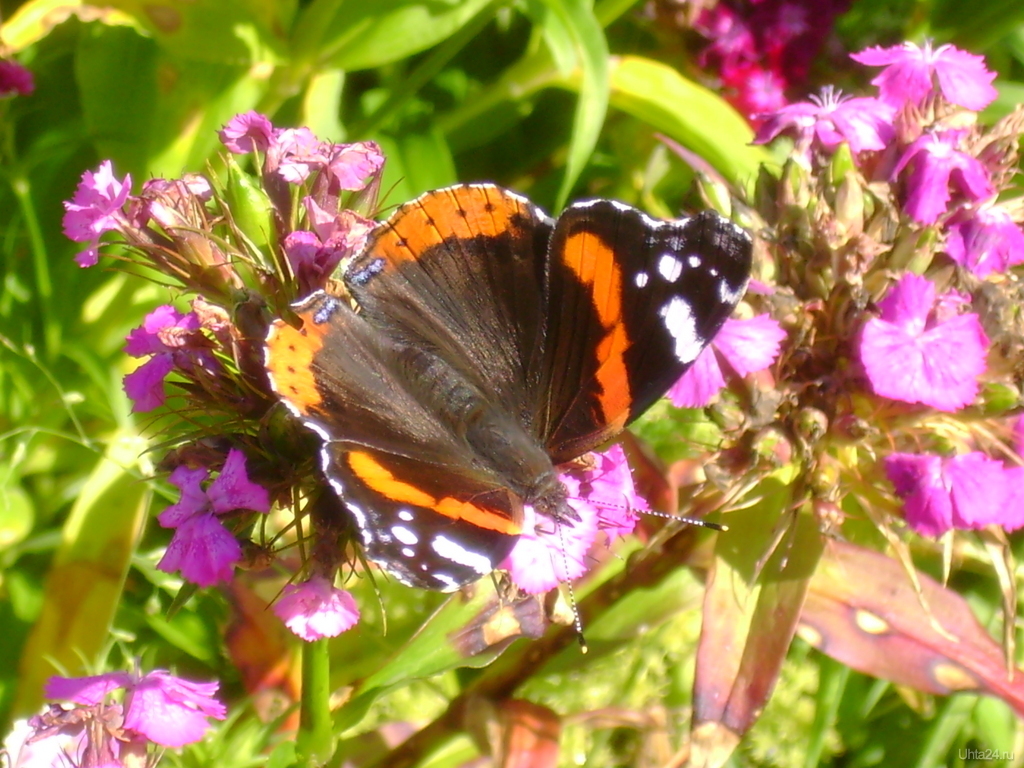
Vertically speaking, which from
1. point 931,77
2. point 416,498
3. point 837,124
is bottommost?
point 416,498

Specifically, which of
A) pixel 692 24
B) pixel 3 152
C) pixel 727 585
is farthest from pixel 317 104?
pixel 727 585

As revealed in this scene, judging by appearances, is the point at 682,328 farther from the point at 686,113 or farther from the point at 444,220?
the point at 686,113

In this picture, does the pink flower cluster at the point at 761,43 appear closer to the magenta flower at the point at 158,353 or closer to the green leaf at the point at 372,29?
the green leaf at the point at 372,29

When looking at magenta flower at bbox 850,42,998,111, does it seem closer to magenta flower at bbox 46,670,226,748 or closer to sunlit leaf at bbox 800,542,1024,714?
sunlit leaf at bbox 800,542,1024,714

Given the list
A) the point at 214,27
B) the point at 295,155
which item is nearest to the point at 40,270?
the point at 214,27

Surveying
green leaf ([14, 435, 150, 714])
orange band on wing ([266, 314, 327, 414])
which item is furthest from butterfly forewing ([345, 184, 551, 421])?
green leaf ([14, 435, 150, 714])

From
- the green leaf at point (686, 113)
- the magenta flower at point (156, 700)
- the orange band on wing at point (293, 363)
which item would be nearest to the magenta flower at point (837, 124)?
the green leaf at point (686, 113)
